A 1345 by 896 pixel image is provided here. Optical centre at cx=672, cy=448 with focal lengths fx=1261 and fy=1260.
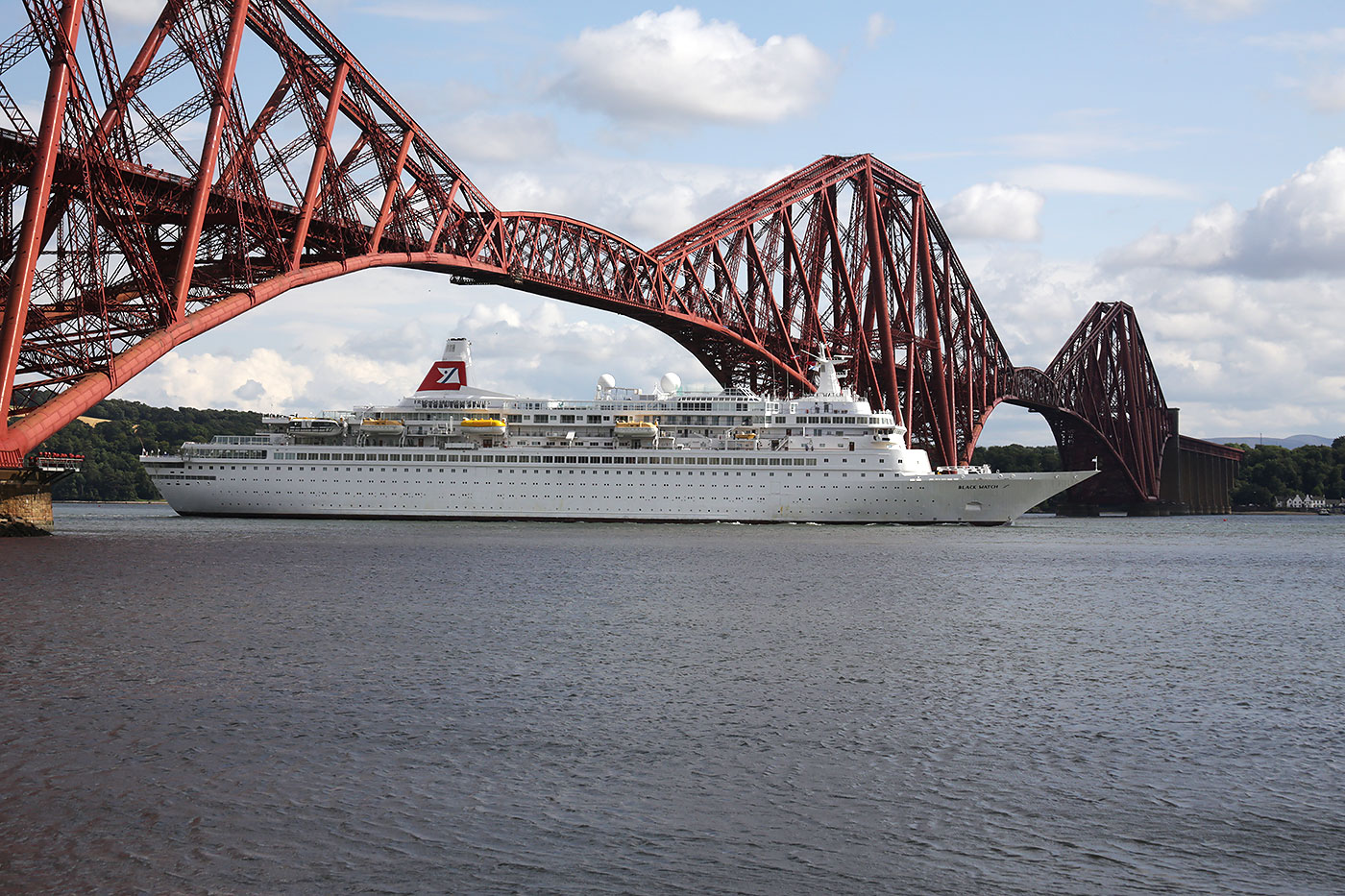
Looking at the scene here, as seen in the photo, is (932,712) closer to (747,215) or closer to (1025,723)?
(1025,723)

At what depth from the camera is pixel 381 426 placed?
68.2 metres

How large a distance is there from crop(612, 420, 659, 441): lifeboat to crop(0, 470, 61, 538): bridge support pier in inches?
1147

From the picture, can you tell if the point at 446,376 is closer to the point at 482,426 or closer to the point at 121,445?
the point at 482,426

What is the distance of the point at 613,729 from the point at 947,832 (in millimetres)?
4841

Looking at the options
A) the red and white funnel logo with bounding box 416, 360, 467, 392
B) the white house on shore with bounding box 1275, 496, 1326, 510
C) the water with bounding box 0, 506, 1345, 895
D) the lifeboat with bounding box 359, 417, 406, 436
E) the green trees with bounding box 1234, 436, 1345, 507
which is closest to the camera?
the water with bounding box 0, 506, 1345, 895

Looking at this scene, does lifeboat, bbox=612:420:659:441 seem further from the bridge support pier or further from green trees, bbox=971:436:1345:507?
green trees, bbox=971:436:1345:507

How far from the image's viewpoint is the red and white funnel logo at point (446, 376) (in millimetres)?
73625

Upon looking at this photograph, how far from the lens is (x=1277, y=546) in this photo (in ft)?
203

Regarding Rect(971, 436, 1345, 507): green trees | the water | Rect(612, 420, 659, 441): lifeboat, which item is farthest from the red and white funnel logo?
Rect(971, 436, 1345, 507): green trees

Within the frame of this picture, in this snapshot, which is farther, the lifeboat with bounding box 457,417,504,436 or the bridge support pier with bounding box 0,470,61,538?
the lifeboat with bounding box 457,417,504,436

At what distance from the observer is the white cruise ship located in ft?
210

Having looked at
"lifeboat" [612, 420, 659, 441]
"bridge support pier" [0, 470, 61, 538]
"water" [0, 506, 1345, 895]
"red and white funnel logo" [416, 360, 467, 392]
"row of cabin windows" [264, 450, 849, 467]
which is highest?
"red and white funnel logo" [416, 360, 467, 392]

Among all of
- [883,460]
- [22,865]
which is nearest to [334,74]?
[883,460]

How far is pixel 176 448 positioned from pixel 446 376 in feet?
227
